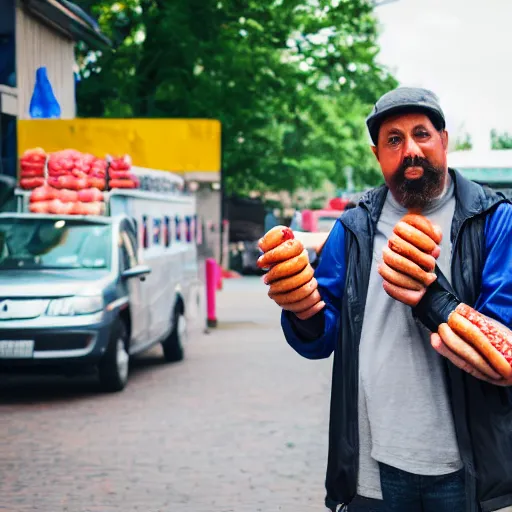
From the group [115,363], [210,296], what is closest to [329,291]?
[115,363]

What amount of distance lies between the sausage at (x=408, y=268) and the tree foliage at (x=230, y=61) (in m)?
20.0

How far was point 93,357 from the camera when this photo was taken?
10.5 meters

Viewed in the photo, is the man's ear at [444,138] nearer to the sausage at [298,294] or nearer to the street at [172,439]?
the sausage at [298,294]

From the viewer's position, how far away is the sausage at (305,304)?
3.17m

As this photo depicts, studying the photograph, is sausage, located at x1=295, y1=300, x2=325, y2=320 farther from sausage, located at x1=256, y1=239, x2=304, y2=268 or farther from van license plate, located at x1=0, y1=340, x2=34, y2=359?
van license plate, located at x1=0, y1=340, x2=34, y2=359

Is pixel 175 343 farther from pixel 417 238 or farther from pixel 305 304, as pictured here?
pixel 417 238

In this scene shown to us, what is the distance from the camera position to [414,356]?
122 inches

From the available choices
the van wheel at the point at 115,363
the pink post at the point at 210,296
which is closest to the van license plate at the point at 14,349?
the van wheel at the point at 115,363

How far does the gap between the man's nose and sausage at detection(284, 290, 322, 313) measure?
45 cm

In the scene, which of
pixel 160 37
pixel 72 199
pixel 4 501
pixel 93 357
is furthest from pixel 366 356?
pixel 160 37

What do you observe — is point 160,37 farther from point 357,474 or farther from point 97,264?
point 357,474

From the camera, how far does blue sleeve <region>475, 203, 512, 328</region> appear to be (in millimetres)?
3012

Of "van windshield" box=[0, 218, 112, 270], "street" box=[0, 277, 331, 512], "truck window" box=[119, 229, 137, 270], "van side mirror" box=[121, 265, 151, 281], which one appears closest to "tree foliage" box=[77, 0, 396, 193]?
"street" box=[0, 277, 331, 512]

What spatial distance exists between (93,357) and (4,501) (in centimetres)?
392
